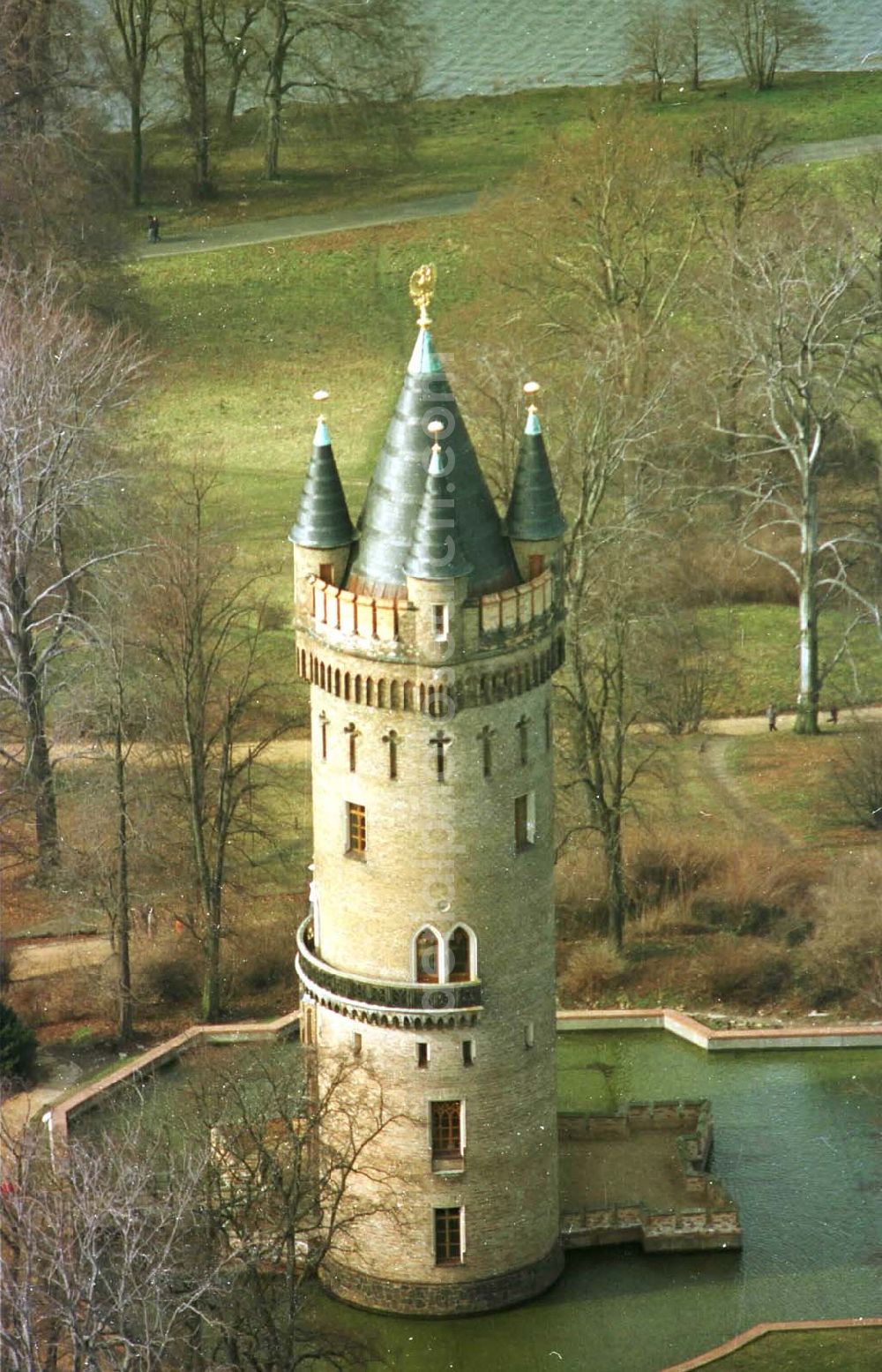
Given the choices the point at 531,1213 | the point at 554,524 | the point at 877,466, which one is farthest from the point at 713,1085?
the point at 877,466

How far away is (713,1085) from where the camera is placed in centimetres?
9969

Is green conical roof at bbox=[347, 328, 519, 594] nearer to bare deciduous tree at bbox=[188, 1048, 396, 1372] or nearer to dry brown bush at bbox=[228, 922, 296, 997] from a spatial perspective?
bare deciduous tree at bbox=[188, 1048, 396, 1372]

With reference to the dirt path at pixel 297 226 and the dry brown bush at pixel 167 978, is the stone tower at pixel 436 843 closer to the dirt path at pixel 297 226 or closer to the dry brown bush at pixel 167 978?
the dry brown bush at pixel 167 978

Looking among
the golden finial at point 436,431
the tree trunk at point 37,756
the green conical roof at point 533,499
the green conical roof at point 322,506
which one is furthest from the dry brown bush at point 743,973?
the golden finial at point 436,431

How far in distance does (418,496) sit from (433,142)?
66.6 m

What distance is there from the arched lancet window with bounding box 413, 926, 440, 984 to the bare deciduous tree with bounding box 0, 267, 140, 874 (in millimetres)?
26318

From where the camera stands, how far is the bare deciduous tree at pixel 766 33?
441ft

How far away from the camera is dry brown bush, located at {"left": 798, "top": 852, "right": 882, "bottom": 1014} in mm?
105062

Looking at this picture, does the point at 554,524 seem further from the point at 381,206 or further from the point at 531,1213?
the point at 381,206

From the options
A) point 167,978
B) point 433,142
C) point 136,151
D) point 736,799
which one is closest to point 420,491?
point 167,978

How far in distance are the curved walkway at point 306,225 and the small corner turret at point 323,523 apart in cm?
5920

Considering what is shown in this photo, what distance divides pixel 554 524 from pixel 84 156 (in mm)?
53862

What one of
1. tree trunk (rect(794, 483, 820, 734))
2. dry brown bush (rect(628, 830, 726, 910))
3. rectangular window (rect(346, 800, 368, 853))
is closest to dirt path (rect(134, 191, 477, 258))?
tree trunk (rect(794, 483, 820, 734))

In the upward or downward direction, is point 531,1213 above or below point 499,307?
below
